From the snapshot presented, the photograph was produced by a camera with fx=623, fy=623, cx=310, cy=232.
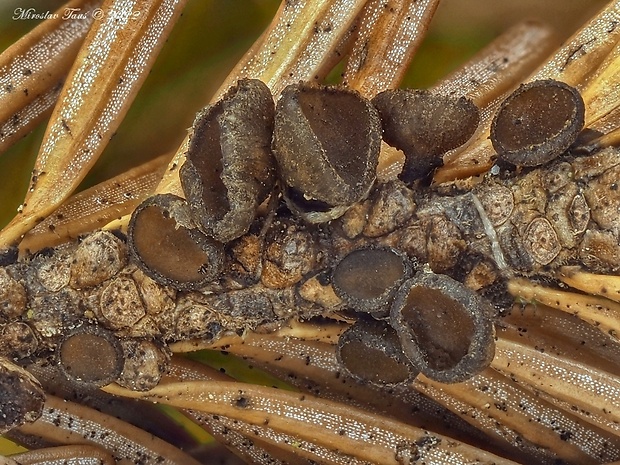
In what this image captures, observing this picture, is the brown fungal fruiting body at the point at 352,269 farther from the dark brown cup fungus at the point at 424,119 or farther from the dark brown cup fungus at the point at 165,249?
the dark brown cup fungus at the point at 424,119

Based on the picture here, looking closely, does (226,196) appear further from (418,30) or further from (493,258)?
(418,30)

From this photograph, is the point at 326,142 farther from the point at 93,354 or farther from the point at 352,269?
the point at 93,354

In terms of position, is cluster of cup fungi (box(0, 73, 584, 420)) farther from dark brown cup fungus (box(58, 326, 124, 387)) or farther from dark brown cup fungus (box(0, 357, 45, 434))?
dark brown cup fungus (box(0, 357, 45, 434))

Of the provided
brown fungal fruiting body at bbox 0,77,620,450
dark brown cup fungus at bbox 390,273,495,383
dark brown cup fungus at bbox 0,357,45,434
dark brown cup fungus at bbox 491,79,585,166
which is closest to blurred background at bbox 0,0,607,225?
brown fungal fruiting body at bbox 0,77,620,450

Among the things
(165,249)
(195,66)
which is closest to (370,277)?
(165,249)

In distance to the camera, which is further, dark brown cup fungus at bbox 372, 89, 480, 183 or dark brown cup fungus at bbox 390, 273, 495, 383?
dark brown cup fungus at bbox 372, 89, 480, 183

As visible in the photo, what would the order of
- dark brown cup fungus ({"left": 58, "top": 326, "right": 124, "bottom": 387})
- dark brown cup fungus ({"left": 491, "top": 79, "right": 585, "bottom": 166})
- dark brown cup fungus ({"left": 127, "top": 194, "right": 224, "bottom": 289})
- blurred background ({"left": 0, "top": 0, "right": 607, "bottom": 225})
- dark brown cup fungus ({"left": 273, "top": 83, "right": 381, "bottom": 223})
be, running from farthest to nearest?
blurred background ({"left": 0, "top": 0, "right": 607, "bottom": 225})
dark brown cup fungus ({"left": 58, "top": 326, "right": 124, "bottom": 387})
dark brown cup fungus ({"left": 127, "top": 194, "right": 224, "bottom": 289})
dark brown cup fungus ({"left": 491, "top": 79, "right": 585, "bottom": 166})
dark brown cup fungus ({"left": 273, "top": 83, "right": 381, "bottom": 223})
